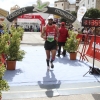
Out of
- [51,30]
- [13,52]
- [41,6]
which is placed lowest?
[13,52]

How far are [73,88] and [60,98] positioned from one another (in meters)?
0.84

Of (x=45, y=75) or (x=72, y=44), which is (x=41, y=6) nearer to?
(x=72, y=44)

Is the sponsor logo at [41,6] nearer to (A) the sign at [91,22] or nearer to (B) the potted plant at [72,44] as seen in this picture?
(B) the potted plant at [72,44]

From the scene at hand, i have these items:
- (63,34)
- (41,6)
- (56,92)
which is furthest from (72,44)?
(41,6)

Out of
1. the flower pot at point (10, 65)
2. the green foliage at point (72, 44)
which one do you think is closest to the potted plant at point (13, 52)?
the flower pot at point (10, 65)

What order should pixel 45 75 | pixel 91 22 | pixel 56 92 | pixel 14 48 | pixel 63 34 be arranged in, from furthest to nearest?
pixel 63 34 → pixel 14 48 → pixel 45 75 → pixel 91 22 → pixel 56 92

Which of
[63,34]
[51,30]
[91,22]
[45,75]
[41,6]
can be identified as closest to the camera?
[91,22]

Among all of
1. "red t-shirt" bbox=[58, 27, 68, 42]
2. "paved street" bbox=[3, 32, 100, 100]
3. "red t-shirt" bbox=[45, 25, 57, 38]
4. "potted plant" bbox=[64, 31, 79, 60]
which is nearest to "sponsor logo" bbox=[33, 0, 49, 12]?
"red t-shirt" bbox=[58, 27, 68, 42]

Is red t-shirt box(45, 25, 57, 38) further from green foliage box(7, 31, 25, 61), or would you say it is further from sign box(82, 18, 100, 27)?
sign box(82, 18, 100, 27)

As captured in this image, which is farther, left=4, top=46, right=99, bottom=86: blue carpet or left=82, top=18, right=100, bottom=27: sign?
left=82, top=18, right=100, bottom=27: sign

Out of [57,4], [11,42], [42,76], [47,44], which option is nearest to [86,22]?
[47,44]

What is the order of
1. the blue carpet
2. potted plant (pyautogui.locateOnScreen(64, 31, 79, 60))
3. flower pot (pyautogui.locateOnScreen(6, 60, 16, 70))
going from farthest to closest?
potted plant (pyautogui.locateOnScreen(64, 31, 79, 60)), flower pot (pyautogui.locateOnScreen(6, 60, 16, 70)), the blue carpet

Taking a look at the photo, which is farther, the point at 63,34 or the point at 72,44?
the point at 63,34

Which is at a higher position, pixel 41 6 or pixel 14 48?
pixel 41 6
